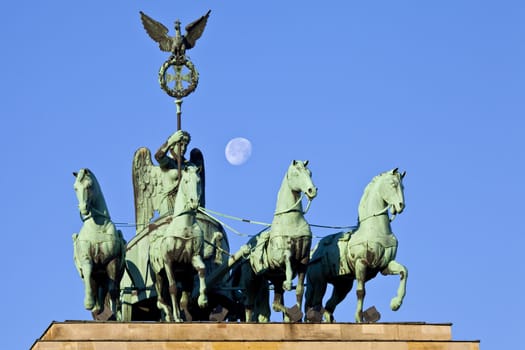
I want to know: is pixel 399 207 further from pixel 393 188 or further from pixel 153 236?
pixel 153 236

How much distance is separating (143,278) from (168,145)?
3.14 meters

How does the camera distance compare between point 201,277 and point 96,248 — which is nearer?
point 201,277

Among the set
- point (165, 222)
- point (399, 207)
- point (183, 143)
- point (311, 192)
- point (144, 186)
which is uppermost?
point (183, 143)

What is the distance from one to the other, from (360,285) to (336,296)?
6.42 feet

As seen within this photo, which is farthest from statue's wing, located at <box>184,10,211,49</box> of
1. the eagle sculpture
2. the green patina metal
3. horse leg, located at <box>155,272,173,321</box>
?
horse leg, located at <box>155,272,173,321</box>

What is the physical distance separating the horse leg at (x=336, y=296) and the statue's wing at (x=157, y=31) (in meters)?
7.53

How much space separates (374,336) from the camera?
6397 centimetres

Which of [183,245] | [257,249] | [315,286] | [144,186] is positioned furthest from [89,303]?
[144,186]

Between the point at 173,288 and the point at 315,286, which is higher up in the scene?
the point at 315,286

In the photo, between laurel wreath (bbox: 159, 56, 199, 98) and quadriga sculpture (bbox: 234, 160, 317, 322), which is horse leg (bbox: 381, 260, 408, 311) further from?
laurel wreath (bbox: 159, 56, 199, 98)

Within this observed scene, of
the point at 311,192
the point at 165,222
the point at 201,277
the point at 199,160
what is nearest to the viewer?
the point at 311,192

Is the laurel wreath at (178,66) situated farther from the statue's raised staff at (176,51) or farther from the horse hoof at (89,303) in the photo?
the horse hoof at (89,303)

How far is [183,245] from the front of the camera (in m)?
64.3

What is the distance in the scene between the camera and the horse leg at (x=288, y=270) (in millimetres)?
64188
